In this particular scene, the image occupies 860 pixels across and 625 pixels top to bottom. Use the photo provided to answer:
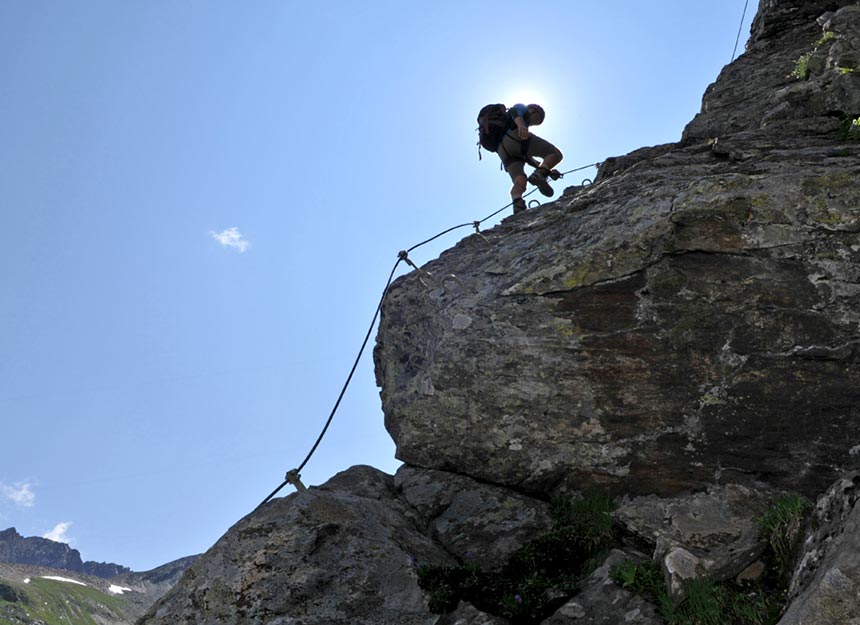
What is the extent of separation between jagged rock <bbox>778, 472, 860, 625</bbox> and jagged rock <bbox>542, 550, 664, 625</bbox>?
61.6 inches

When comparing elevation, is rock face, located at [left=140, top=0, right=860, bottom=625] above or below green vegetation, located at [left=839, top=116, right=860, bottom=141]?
below

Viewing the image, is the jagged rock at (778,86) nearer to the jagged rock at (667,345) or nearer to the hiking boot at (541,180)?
the jagged rock at (667,345)

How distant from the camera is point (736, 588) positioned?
742 centimetres

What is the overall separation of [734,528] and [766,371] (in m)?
2.43

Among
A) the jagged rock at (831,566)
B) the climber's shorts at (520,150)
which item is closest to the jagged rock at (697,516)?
the jagged rock at (831,566)

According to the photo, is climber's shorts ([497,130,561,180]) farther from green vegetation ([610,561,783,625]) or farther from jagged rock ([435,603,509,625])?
green vegetation ([610,561,783,625])

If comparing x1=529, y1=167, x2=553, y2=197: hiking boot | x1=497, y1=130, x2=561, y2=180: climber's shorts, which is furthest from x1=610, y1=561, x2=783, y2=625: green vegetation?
x1=497, y1=130, x2=561, y2=180: climber's shorts

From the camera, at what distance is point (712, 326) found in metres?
10.8

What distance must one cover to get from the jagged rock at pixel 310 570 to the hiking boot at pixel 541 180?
1022 centimetres

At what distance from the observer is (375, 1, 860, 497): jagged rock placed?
1025cm

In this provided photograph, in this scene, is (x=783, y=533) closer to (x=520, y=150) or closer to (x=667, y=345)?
(x=667, y=345)

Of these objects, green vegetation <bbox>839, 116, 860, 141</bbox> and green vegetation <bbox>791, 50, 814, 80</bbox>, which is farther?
green vegetation <bbox>791, 50, 814, 80</bbox>

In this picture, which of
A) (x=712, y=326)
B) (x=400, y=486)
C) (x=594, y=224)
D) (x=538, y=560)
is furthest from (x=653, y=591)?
(x=594, y=224)

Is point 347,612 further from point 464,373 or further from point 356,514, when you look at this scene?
point 464,373
